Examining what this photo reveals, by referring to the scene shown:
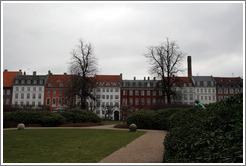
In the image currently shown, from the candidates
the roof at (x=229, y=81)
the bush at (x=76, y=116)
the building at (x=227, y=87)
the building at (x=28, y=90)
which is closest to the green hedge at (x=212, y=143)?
the bush at (x=76, y=116)

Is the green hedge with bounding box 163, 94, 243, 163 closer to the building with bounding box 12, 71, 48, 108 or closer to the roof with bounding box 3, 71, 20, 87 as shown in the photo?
the building with bounding box 12, 71, 48, 108

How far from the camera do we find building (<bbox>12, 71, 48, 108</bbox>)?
73.6 m

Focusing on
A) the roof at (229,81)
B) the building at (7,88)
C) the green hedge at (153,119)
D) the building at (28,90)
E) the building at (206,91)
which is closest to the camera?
the green hedge at (153,119)

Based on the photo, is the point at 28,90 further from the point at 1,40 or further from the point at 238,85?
the point at 1,40

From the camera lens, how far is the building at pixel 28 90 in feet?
242

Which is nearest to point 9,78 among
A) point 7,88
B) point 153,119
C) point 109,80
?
point 7,88

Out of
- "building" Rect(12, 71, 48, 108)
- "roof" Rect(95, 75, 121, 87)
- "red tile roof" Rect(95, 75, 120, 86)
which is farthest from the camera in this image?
"red tile roof" Rect(95, 75, 120, 86)

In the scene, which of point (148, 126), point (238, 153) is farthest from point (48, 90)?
point (238, 153)

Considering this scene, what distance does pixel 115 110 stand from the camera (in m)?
71.4

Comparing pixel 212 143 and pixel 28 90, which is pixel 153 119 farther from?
pixel 28 90

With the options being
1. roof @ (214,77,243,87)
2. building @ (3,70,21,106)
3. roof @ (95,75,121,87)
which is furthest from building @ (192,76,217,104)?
building @ (3,70,21,106)

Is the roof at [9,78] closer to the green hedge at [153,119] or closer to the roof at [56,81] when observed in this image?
the roof at [56,81]

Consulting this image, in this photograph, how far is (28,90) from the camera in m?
74.1

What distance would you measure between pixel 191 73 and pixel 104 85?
2900 cm
